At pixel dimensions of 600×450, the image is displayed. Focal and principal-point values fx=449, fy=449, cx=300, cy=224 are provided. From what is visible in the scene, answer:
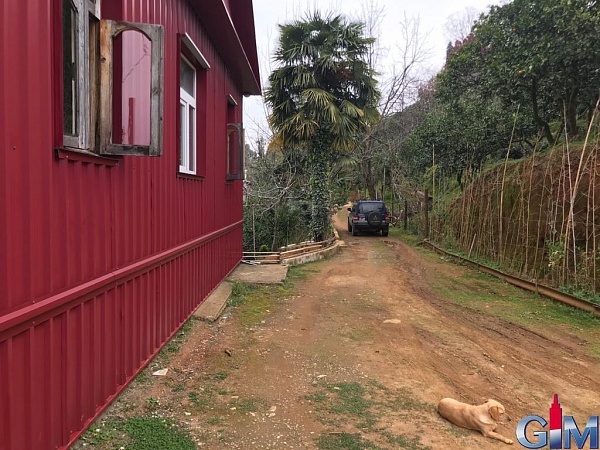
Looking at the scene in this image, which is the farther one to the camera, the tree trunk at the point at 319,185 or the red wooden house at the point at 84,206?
the tree trunk at the point at 319,185

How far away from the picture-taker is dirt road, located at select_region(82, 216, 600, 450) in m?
3.39

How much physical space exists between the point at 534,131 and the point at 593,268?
328 inches

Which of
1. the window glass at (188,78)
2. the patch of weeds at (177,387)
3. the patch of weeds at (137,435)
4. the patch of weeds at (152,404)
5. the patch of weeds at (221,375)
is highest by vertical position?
the window glass at (188,78)

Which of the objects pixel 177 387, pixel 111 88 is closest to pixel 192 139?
pixel 111 88

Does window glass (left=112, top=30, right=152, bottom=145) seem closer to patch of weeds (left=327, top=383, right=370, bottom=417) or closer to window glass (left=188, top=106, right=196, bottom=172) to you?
patch of weeds (left=327, top=383, right=370, bottom=417)

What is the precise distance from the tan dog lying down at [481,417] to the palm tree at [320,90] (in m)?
11.5

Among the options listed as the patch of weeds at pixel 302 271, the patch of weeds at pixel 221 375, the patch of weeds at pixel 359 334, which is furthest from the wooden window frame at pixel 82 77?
the patch of weeds at pixel 302 271

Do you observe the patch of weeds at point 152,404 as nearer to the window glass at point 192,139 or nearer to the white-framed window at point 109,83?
the white-framed window at point 109,83

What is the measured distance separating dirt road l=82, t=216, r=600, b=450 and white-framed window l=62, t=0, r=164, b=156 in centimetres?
210

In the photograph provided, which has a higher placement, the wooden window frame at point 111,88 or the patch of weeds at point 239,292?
the wooden window frame at point 111,88

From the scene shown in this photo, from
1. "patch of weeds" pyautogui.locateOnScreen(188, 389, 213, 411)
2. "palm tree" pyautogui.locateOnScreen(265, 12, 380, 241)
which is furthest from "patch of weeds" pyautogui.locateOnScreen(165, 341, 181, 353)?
"palm tree" pyautogui.locateOnScreen(265, 12, 380, 241)

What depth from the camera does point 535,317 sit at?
266 inches

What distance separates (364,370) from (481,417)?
1433 millimetres

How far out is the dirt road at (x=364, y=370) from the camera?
3393 mm
